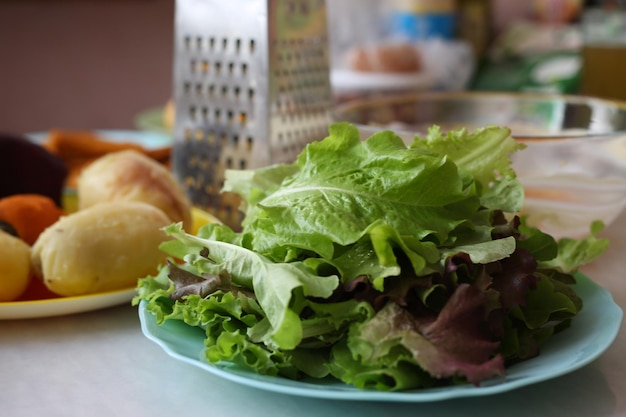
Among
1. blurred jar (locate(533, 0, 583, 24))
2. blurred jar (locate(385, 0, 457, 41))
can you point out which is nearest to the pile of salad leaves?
blurred jar (locate(385, 0, 457, 41))

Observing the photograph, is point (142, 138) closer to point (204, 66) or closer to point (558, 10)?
point (204, 66)

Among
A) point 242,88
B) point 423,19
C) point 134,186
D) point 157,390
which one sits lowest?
point 157,390

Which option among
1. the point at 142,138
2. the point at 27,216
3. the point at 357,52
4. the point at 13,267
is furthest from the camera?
the point at 357,52

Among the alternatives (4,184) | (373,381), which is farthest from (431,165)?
(4,184)

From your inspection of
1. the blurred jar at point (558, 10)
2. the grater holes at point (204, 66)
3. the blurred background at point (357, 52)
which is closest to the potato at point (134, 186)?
the grater holes at point (204, 66)

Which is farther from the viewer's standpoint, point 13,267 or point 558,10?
point 558,10

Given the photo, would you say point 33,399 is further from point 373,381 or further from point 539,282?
point 539,282

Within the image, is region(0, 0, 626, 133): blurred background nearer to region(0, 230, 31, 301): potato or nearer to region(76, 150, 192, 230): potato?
region(76, 150, 192, 230): potato

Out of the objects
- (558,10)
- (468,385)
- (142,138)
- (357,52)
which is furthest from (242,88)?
(558,10)
